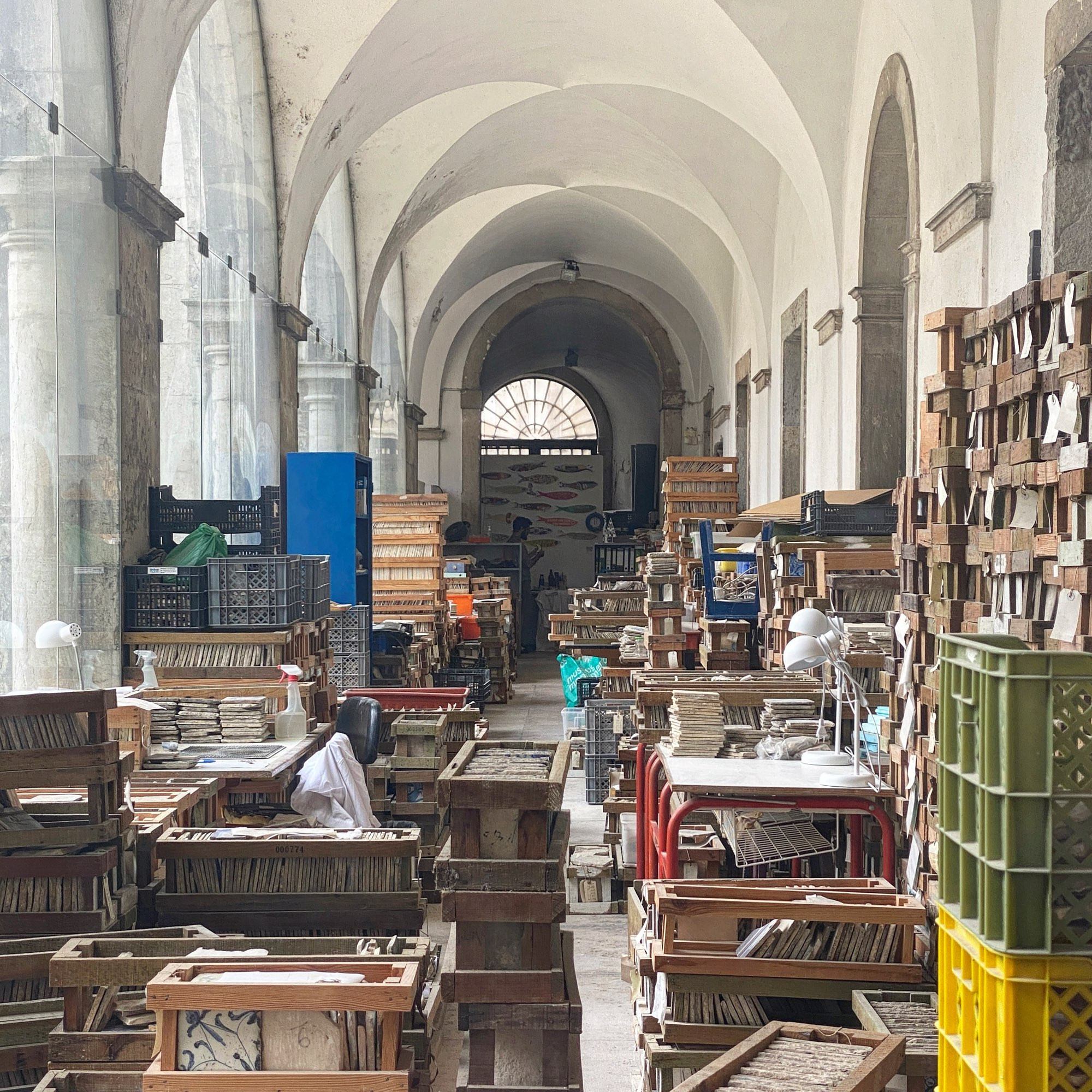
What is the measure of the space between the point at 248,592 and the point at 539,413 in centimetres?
2769

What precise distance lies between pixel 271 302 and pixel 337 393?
4.40 m

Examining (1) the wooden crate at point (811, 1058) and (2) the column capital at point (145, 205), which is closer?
(1) the wooden crate at point (811, 1058)

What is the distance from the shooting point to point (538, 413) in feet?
113

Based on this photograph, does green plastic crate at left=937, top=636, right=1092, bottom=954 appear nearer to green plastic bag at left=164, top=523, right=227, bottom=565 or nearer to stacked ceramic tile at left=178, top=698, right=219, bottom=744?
stacked ceramic tile at left=178, top=698, right=219, bottom=744

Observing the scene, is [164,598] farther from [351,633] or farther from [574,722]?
[574,722]

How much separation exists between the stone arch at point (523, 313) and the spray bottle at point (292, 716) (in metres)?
18.5

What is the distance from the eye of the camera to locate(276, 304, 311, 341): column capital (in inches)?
475

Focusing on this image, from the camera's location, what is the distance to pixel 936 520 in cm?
450

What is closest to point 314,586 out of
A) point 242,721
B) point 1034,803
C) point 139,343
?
point 242,721

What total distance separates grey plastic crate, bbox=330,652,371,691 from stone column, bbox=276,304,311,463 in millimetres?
2092

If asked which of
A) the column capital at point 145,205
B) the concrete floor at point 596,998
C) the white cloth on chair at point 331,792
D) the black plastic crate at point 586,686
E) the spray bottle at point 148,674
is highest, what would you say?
the column capital at point 145,205

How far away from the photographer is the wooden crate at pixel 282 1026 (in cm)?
297

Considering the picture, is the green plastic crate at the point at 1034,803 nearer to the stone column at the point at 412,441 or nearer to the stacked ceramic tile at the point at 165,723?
the stacked ceramic tile at the point at 165,723

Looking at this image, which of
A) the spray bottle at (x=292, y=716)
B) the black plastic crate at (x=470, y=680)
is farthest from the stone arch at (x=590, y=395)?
the spray bottle at (x=292, y=716)
